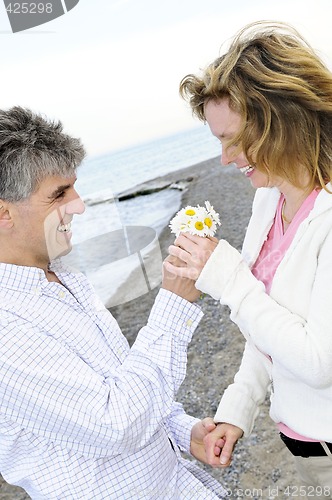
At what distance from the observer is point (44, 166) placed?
2225mm

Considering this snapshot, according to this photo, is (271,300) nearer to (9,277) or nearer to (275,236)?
(275,236)

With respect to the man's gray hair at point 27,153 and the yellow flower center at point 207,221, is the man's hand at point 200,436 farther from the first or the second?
the man's gray hair at point 27,153

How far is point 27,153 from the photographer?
219 centimetres

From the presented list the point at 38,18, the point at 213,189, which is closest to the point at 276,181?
the point at 38,18

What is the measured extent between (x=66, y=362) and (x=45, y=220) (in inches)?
24.8

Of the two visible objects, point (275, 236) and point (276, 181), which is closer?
point (276, 181)

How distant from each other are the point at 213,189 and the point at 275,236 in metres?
17.6

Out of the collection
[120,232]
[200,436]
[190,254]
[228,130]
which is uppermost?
[228,130]

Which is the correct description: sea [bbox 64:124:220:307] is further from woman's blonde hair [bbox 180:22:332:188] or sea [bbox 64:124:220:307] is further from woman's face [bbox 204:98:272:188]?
woman's blonde hair [bbox 180:22:332:188]

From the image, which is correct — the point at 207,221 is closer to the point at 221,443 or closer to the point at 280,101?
the point at 280,101

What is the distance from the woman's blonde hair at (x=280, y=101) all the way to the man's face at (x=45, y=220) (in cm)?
72

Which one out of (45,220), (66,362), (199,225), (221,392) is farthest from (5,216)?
(221,392)

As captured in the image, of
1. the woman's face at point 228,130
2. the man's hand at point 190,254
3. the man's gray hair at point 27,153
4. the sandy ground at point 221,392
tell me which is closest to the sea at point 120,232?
the woman's face at point 228,130

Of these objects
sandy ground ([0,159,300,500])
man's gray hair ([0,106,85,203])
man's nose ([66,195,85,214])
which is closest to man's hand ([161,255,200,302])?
man's nose ([66,195,85,214])
